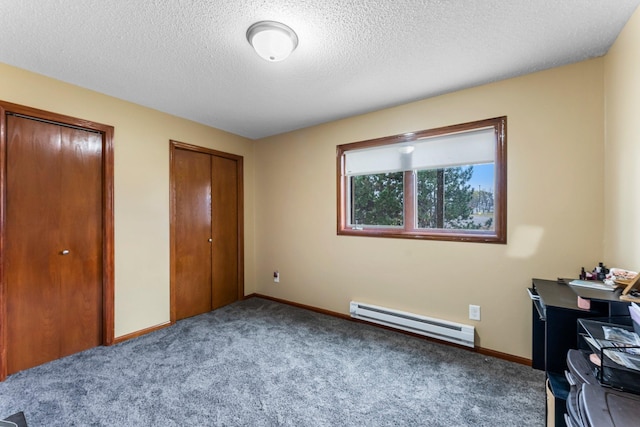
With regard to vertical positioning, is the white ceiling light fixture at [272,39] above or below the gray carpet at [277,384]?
above

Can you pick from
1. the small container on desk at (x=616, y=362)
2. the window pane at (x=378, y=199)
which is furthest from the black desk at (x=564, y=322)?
the window pane at (x=378, y=199)

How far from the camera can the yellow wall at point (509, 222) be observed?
204 cm

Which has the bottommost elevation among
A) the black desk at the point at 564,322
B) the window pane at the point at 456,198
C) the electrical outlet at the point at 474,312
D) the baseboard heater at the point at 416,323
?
the baseboard heater at the point at 416,323

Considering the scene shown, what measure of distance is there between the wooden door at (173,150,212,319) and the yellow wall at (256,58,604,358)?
119 cm

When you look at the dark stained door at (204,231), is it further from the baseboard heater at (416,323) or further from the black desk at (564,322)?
the black desk at (564,322)

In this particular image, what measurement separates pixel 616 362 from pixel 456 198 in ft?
5.67

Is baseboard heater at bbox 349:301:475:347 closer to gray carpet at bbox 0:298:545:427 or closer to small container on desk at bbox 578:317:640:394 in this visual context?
gray carpet at bbox 0:298:545:427

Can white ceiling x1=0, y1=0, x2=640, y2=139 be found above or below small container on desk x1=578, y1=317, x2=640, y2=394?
above

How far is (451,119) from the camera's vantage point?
2.56 metres

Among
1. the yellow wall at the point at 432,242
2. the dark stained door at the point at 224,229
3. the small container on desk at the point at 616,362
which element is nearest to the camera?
the small container on desk at the point at 616,362

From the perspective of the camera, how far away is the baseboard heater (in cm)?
243

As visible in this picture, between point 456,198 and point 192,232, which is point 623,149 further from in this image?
point 192,232

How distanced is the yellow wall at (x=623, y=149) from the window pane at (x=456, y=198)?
28.7 inches

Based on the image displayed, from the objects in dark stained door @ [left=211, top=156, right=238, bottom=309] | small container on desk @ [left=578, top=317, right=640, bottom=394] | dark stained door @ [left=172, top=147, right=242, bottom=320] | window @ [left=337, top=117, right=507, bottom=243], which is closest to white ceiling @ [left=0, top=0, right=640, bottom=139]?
window @ [left=337, top=117, right=507, bottom=243]
